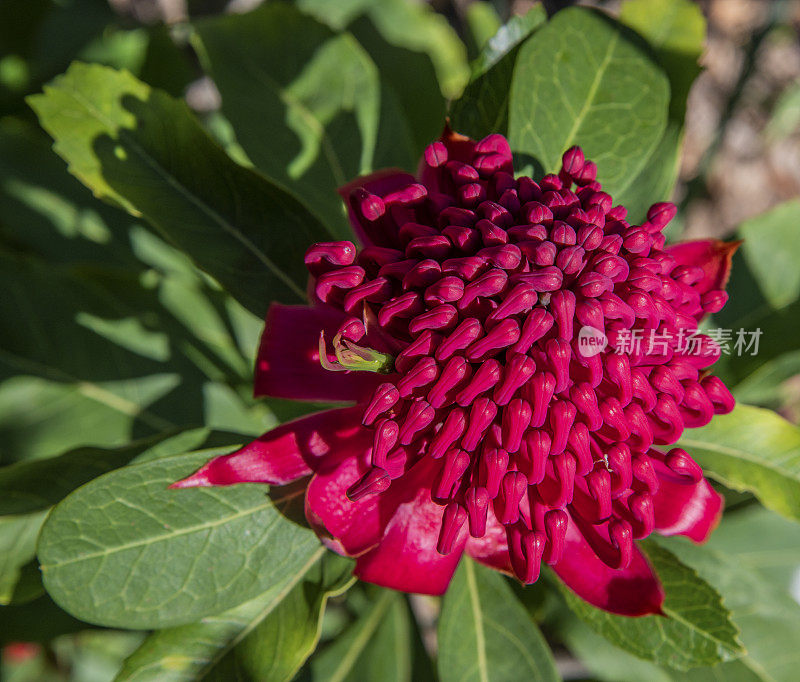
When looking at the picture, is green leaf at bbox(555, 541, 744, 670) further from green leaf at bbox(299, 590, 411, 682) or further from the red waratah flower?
green leaf at bbox(299, 590, 411, 682)

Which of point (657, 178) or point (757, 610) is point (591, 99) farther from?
point (757, 610)

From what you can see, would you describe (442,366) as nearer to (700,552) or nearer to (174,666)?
(174,666)

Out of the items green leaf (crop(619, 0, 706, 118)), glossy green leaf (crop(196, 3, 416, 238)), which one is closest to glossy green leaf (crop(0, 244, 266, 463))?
glossy green leaf (crop(196, 3, 416, 238))

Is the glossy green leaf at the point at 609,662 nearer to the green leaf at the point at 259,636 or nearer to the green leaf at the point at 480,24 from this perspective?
the green leaf at the point at 259,636

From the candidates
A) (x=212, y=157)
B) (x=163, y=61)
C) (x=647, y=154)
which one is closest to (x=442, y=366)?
(x=212, y=157)

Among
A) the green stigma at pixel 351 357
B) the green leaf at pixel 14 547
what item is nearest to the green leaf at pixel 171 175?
the green stigma at pixel 351 357
